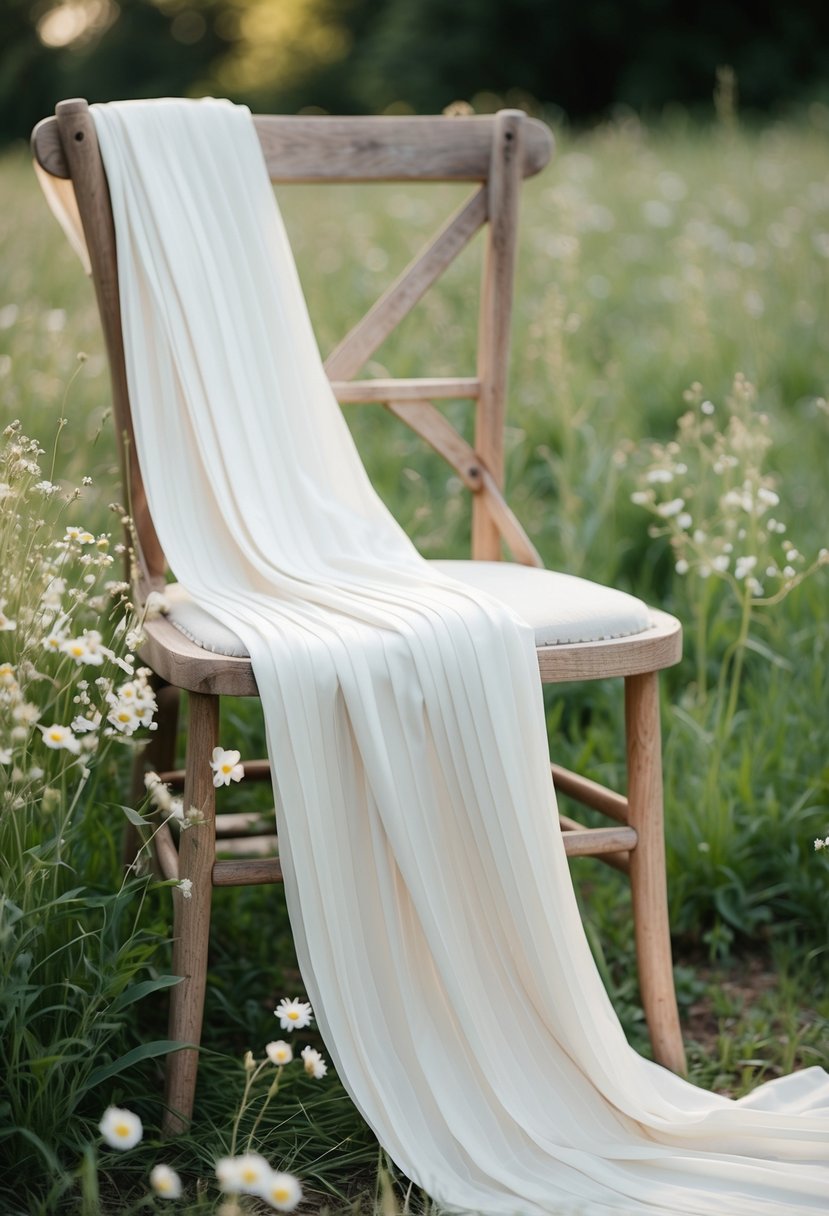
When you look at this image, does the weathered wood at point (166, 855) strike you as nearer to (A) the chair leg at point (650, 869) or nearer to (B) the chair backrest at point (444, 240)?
(B) the chair backrest at point (444, 240)

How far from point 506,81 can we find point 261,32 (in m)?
5.85

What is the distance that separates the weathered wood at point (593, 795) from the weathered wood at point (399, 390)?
62 centimetres

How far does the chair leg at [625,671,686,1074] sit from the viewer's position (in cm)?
171

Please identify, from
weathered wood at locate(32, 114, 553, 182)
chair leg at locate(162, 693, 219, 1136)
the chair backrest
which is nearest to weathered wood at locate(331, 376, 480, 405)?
the chair backrest

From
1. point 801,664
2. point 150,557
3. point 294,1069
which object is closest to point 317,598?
point 150,557

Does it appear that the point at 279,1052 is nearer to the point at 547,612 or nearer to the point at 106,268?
the point at 547,612

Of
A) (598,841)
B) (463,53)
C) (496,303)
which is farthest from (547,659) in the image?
(463,53)

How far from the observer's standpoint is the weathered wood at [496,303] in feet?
6.57

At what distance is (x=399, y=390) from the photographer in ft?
6.59

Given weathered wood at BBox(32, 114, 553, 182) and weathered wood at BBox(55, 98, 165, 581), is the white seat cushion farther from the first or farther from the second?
weathered wood at BBox(32, 114, 553, 182)

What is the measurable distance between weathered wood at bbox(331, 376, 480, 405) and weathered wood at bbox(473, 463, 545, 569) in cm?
13

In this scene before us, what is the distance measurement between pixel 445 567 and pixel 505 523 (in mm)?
163

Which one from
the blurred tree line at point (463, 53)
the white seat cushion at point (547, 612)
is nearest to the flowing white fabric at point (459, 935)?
the white seat cushion at point (547, 612)

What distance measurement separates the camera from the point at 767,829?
219 centimetres
